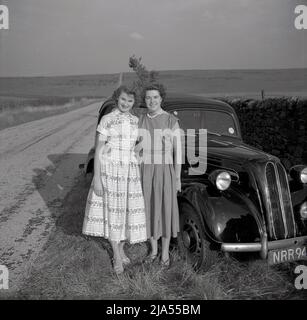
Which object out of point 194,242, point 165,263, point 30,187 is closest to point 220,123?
point 194,242

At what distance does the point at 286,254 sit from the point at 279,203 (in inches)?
20.2

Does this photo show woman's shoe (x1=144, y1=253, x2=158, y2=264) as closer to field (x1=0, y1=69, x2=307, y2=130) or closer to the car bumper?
the car bumper

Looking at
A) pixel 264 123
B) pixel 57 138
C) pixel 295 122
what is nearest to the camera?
pixel 295 122

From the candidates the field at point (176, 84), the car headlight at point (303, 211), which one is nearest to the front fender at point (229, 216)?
the car headlight at point (303, 211)

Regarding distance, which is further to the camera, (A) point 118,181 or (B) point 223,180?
(B) point 223,180

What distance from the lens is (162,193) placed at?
12.7 ft

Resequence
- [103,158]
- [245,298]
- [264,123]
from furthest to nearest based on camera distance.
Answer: [264,123], [103,158], [245,298]

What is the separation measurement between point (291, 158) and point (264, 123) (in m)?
1.75

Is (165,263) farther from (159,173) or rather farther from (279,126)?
(279,126)

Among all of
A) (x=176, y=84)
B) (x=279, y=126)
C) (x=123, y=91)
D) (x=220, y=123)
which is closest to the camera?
(x=123, y=91)

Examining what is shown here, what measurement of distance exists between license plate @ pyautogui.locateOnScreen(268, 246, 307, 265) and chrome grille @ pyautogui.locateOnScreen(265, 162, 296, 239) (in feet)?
0.55

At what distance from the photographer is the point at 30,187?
24.8 ft
